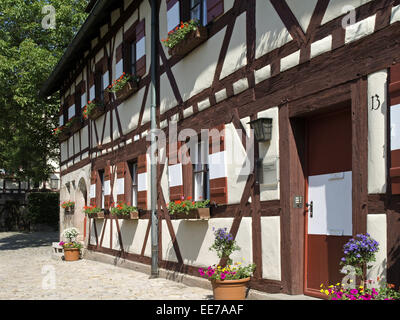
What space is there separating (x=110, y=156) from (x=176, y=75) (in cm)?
400

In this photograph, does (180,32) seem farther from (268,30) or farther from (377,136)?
(377,136)

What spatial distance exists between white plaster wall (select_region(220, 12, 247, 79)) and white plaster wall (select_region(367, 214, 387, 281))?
2.69 m

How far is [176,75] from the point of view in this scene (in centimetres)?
785

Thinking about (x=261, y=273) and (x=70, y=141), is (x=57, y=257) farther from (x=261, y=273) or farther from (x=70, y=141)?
(x=261, y=273)

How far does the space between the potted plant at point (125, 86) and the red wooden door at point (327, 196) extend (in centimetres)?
494

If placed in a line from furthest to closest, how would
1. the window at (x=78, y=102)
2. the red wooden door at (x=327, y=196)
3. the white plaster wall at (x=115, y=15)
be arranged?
the window at (x=78, y=102) → the white plaster wall at (x=115, y=15) → the red wooden door at (x=327, y=196)

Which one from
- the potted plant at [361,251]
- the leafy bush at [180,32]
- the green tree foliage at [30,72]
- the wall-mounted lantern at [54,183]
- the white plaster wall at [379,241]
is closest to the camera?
the potted plant at [361,251]

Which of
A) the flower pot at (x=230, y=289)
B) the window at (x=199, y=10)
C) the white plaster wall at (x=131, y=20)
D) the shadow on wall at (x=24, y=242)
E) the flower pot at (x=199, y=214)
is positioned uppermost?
the white plaster wall at (x=131, y=20)

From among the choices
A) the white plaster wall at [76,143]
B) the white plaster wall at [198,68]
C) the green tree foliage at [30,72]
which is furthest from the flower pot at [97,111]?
the white plaster wall at [198,68]

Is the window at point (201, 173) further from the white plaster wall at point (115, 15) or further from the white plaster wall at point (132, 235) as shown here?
the white plaster wall at point (115, 15)

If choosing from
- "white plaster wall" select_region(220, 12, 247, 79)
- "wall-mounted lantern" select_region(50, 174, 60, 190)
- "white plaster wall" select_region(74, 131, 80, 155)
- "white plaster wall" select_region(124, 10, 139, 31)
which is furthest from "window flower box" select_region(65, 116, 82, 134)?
"wall-mounted lantern" select_region(50, 174, 60, 190)

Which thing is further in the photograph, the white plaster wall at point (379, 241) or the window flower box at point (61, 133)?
the window flower box at point (61, 133)

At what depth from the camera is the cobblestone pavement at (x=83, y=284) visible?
6.56 metres

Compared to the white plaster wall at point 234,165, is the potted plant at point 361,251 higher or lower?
lower
